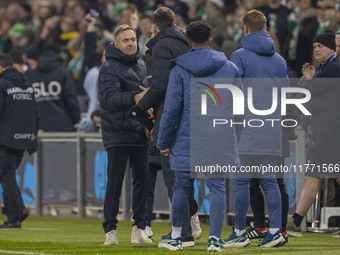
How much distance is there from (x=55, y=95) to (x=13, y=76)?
13.3 ft

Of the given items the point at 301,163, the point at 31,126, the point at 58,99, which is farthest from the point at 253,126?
the point at 58,99

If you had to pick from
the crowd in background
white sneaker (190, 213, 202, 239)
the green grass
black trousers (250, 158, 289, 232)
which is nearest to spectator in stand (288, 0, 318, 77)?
the crowd in background

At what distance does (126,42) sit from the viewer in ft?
37.1

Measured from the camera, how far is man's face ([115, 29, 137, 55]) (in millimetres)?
11297

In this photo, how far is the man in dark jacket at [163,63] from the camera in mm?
10852

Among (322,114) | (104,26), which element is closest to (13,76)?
(322,114)

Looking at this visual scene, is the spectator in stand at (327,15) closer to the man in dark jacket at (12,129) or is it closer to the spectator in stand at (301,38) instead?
the spectator in stand at (301,38)

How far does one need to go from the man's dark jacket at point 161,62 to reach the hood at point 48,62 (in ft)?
24.0

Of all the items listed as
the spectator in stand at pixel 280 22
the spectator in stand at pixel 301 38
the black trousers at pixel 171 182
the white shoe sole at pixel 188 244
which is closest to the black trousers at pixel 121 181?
the black trousers at pixel 171 182

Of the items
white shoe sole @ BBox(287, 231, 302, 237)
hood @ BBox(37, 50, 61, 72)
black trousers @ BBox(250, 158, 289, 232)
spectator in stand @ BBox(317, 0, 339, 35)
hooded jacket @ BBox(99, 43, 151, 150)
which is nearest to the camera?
hooded jacket @ BBox(99, 43, 151, 150)

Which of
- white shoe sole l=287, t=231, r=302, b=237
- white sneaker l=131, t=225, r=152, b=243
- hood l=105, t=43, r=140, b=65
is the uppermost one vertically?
hood l=105, t=43, r=140, b=65

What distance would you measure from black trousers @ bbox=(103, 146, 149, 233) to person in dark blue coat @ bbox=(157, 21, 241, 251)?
96cm

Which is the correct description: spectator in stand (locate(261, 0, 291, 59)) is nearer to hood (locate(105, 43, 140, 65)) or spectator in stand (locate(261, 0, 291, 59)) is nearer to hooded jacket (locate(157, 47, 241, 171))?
hood (locate(105, 43, 140, 65))

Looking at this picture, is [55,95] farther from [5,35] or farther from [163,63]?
[163,63]
